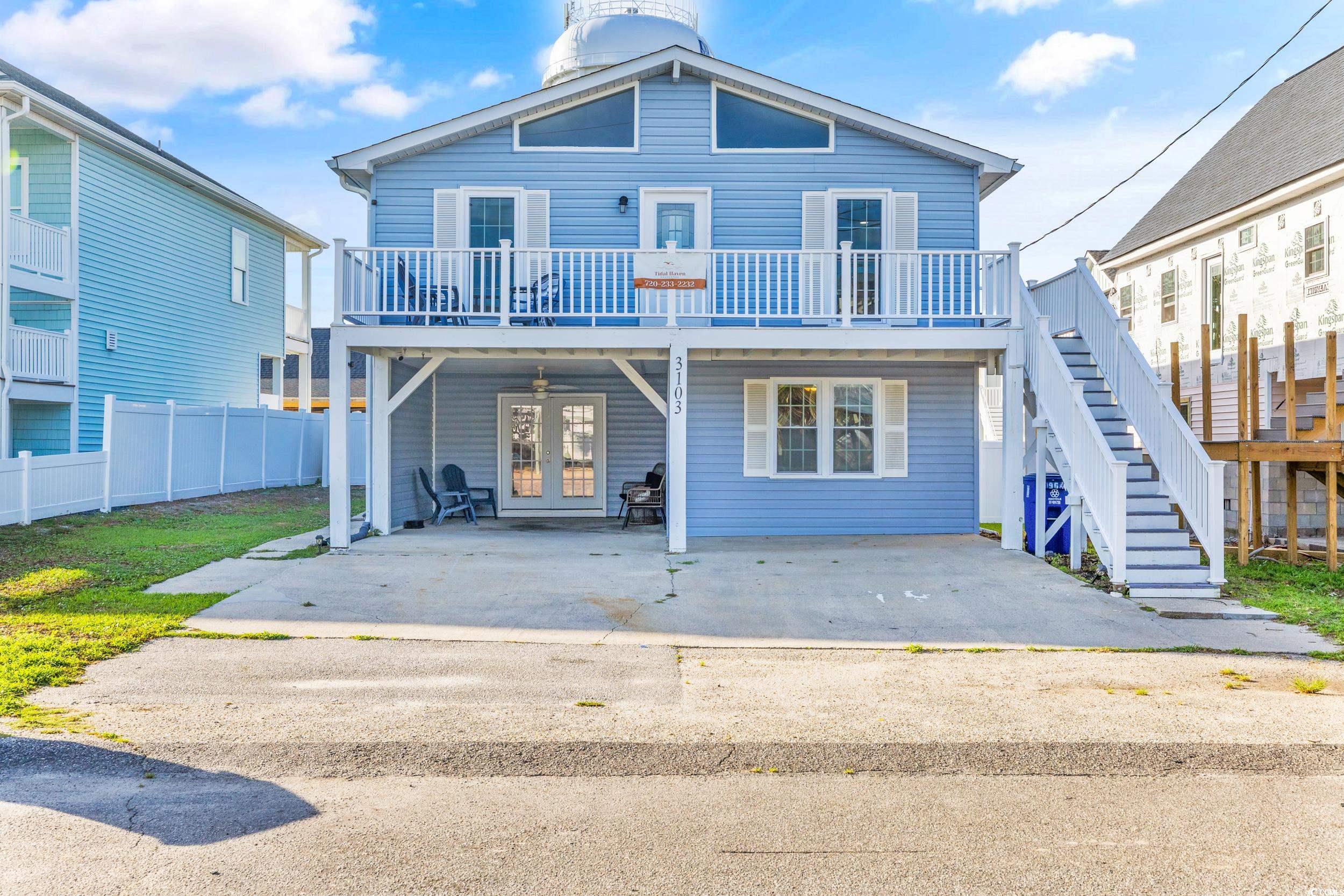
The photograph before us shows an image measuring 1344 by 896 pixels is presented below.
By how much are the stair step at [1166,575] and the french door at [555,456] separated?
8139 mm

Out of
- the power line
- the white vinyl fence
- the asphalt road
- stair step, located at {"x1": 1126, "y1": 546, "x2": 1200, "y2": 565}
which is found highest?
the power line

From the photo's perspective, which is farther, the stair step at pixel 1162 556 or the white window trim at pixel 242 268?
the white window trim at pixel 242 268

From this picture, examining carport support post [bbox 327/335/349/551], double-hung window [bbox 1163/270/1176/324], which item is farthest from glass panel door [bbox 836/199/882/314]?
Result: double-hung window [bbox 1163/270/1176/324]

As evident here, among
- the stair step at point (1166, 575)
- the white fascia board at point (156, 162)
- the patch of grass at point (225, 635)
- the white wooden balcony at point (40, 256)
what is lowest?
the patch of grass at point (225, 635)

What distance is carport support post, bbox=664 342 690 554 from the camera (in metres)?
11.4

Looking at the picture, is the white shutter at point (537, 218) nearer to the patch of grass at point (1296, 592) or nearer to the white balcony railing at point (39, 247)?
the white balcony railing at point (39, 247)

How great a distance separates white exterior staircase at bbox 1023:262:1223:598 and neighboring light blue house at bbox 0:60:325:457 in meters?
15.1

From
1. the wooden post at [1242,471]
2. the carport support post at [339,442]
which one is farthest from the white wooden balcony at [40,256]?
the wooden post at [1242,471]

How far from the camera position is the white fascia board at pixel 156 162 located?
1515 cm

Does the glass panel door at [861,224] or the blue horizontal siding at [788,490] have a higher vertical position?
the glass panel door at [861,224]

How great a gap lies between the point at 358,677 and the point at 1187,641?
6.22 meters

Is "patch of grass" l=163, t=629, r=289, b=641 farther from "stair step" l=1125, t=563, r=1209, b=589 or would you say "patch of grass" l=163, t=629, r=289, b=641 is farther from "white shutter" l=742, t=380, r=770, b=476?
"stair step" l=1125, t=563, r=1209, b=589

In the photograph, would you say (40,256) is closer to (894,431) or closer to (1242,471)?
(894,431)

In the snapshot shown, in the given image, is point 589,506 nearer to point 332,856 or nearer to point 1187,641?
point 1187,641
